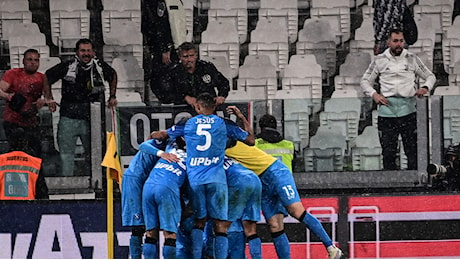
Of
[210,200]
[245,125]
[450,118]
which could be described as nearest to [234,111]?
[245,125]

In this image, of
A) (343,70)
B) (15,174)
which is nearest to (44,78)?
(15,174)

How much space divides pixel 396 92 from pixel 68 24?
4.21 metres

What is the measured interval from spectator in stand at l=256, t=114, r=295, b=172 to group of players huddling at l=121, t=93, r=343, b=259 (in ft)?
0.95

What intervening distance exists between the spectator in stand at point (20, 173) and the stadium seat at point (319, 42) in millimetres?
3913

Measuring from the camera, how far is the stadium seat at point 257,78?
12.7 metres

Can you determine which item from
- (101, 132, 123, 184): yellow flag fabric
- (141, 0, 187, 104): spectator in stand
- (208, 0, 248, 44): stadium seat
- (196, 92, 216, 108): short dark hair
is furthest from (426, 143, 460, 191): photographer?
(208, 0, 248, 44): stadium seat

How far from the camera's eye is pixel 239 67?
12906 mm

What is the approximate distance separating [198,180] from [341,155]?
6.71ft

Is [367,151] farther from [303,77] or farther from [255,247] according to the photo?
[303,77]

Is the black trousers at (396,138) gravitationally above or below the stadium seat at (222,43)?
below

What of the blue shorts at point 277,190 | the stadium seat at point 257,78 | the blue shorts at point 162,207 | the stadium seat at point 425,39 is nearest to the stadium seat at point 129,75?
the stadium seat at point 257,78

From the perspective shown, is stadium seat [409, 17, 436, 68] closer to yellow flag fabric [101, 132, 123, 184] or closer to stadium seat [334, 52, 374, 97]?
stadium seat [334, 52, 374, 97]

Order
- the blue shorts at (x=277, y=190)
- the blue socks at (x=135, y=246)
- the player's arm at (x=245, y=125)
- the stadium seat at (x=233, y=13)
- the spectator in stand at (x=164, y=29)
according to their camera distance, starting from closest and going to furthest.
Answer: the player's arm at (x=245, y=125)
the blue socks at (x=135, y=246)
the blue shorts at (x=277, y=190)
the spectator in stand at (x=164, y=29)
the stadium seat at (x=233, y=13)

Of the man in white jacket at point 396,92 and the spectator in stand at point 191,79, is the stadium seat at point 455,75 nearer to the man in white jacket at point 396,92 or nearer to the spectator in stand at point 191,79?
the man in white jacket at point 396,92
